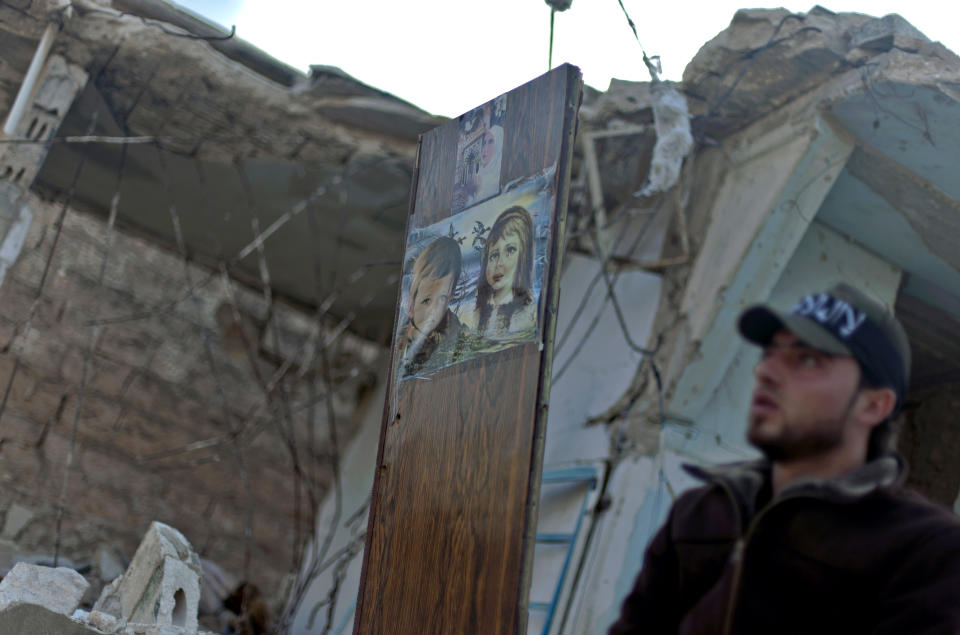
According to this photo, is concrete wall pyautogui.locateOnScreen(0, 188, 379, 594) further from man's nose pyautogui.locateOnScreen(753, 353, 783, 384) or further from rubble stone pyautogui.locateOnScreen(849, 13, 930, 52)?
man's nose pyautogui.locateOnScreen(753, 353, 783, 384)

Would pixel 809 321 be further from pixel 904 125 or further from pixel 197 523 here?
pixel 197 523

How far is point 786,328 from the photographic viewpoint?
211cm

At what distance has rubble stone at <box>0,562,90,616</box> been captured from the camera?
2.96 m

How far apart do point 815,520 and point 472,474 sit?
105 centimetres

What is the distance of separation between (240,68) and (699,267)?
7.82ft

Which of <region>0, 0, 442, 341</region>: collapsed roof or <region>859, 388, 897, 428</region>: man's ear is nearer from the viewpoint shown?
<region>859, 388, 897, 428</region>: man's ear

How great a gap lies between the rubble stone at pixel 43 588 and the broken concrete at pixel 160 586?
7.8 inches

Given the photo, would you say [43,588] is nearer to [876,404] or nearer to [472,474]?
[472,474]

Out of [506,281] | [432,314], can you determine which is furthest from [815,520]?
[432,314]

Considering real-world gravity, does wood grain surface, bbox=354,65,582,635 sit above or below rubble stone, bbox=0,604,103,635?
above

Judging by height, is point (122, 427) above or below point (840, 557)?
above

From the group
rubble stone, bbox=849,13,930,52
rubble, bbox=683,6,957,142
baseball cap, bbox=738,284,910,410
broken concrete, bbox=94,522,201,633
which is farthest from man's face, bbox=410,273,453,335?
rubble stone, bbox=849,13,930,52

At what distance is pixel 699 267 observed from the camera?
429 centimetres

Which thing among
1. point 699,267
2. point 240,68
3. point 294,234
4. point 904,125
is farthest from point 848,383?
point 294,234
